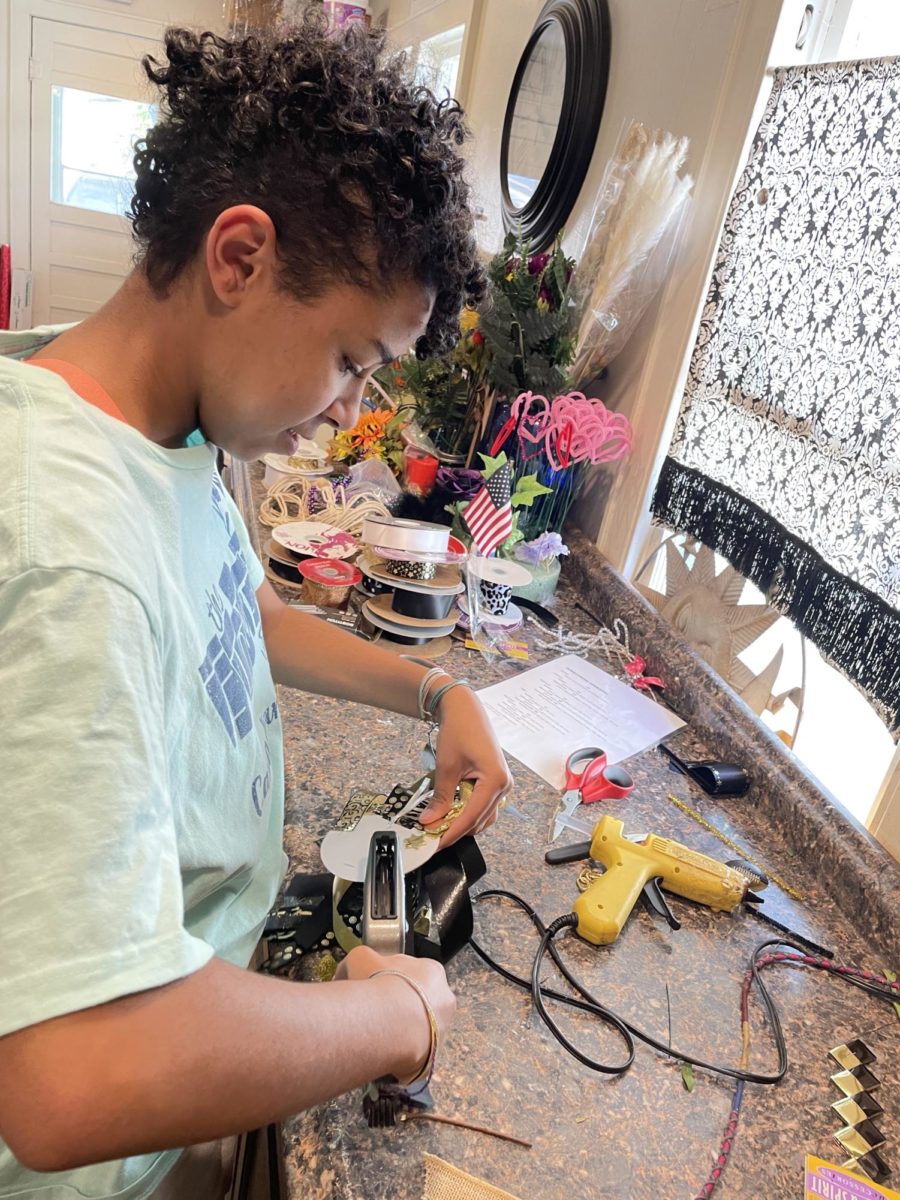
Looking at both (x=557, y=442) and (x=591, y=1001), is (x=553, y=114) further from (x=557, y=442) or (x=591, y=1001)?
(x=591, y=1001)

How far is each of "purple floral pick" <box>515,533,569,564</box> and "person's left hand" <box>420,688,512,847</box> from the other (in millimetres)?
516

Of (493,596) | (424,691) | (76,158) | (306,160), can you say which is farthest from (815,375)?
(76,158)

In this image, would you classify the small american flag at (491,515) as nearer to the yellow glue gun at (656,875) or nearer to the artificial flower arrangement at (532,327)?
the artificial flower arrangement at (532,327)

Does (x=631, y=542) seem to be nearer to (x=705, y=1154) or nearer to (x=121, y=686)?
(x=705, y=1154)

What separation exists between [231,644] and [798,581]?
75 centimetres

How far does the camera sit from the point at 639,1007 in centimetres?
65

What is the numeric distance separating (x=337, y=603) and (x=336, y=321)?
2.25ft

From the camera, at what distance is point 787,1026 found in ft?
2.19

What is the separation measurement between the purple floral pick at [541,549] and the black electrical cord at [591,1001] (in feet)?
2.25

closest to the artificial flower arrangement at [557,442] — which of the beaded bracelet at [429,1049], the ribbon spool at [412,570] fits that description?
the ribbon spool at [412,570]

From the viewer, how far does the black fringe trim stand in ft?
2.86

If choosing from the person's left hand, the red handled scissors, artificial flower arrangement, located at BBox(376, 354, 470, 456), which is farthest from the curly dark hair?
artificial flower arrangement, located at BBox(376, 354, 470, 456)

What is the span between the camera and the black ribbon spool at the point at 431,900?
2.10 feet

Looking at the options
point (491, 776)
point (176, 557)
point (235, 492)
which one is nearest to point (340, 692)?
point (491, 776)
